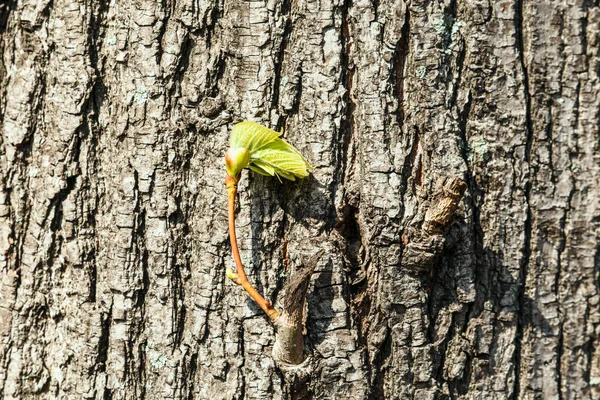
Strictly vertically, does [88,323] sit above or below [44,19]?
below

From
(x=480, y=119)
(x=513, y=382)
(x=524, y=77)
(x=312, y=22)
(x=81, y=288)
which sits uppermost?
(x=312, y=22)

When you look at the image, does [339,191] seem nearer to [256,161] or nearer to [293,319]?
[256,161]

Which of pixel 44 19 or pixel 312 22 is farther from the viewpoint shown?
pixel 44 19

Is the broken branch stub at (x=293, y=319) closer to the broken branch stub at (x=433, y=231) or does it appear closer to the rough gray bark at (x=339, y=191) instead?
the rough gray bark at (x=339, y=191)

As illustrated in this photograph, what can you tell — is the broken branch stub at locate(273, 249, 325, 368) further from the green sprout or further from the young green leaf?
the young green leaf

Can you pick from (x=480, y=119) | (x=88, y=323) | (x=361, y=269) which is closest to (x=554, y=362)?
(x=361, y=269)

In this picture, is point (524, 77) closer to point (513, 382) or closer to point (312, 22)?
point (312, 22)

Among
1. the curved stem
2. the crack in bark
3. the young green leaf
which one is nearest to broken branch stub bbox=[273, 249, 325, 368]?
the curved stem
